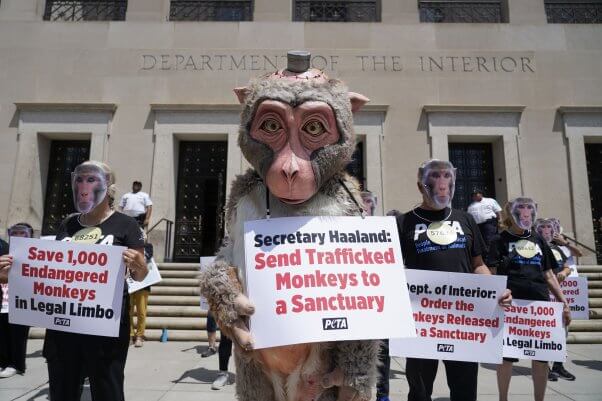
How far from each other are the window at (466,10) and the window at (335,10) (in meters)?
1.91

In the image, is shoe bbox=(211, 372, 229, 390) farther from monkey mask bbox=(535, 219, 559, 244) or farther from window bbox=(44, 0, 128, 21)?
window bbox=(44, 0, 128, 21)

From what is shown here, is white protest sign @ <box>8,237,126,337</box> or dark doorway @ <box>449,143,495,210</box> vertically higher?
dark doorway @ <box>449,143,495,210</box>

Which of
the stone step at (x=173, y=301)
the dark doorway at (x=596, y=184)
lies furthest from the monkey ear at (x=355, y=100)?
the dark doorway at (x=596, y=184)

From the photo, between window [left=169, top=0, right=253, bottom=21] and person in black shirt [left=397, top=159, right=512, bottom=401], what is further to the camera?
window [left=169, top=0, right=253, bottom=21]

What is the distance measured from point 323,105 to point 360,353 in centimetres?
126

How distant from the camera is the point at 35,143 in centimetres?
1279

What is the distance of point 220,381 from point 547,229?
4.79 metres

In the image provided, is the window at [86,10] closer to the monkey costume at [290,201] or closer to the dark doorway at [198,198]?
the dark doorway at [198,198]

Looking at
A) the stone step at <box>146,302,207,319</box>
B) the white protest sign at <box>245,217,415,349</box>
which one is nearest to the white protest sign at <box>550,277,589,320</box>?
the white protest sign at <box>245,217,415,349</box>

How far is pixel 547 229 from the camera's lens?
596 centimetres

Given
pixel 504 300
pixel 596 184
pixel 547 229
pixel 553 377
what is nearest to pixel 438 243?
pixel 504 300

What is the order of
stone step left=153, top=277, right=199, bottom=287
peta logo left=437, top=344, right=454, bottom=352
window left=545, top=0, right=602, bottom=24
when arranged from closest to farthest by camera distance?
1. peta logo left=437, top=344, right=454, bottom=352
2. stone step left=153, top=277, right=199, bottom=287
3. window left=545, top=0, right=602, bottom=24

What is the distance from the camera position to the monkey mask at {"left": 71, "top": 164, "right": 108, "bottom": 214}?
3086 millimetres

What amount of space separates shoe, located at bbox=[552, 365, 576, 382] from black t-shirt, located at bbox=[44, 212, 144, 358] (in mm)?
5431
